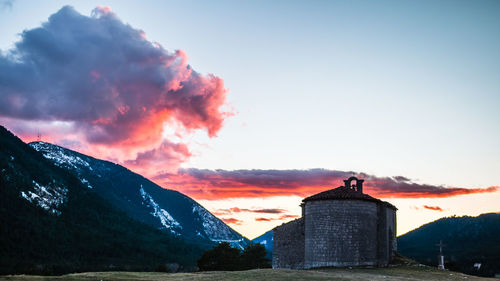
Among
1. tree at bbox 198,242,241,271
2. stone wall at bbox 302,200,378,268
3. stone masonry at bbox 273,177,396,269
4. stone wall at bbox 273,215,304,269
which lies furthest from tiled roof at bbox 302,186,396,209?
tree at bbox 198,242,241,271

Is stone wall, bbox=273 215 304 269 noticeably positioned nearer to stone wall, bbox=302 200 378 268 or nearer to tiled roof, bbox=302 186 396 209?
stone wall, bbox=302 200 378 268

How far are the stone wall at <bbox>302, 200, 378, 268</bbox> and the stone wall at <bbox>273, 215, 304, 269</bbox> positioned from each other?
280cm

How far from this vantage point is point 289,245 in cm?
6256

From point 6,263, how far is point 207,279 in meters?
135

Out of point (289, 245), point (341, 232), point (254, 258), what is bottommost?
point (254, 258)

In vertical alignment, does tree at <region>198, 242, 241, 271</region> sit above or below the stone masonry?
below

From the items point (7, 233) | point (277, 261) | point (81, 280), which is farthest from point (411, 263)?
point (7, 233)

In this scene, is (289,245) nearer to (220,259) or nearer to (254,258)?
(220,259)

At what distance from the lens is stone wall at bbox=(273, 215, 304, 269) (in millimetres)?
61438

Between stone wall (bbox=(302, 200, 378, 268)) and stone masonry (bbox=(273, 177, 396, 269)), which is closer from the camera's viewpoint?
stone wall (bbox=(302, 200, 378, 268))

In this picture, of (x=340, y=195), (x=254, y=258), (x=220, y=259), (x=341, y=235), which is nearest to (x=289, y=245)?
(x=341, y=235)

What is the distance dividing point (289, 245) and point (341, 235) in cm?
814

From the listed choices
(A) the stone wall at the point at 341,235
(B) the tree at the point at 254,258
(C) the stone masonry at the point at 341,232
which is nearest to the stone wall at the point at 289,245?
(C) the stone masonry at the point at 341,232

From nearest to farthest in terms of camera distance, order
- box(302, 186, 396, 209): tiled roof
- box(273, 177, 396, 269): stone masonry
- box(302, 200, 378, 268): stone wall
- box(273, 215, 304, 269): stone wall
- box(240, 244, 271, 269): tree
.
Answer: box(302, 200, 378, 268): stone wall < box(273, 177, 396, 269): stone masonry < box(302, 186, 396, 209): tiled roof < box(273, 215, 304, 269): stone wall < box(240, 244, 271, 269): tree
